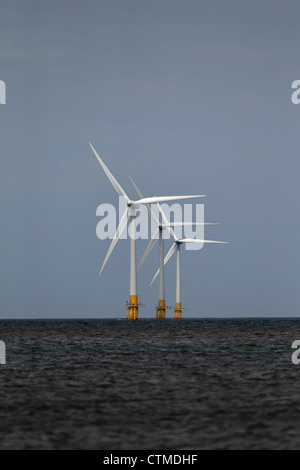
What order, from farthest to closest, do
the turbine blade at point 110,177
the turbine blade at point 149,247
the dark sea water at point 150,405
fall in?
1. the turbine blade at point 149,247
2. the turbine blade at point 110,177
3. the dark sea water at point 150,405

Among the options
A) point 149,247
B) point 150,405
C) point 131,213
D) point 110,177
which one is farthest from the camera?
point 149,247

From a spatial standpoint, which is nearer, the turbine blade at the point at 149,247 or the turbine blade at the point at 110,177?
the turbine blade at the point at 110,177

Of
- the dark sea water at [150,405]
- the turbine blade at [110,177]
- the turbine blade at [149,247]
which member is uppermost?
the turbine blade at [110,177]

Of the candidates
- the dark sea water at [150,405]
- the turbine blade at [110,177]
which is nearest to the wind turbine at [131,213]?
the turbine blade at [110,177]

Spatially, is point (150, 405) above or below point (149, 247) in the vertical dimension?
below

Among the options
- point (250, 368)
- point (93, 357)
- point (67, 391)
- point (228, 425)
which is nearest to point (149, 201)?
point (93, 357)

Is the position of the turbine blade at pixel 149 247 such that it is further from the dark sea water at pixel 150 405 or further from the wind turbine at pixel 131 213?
the dark sea water at pixel 150 405

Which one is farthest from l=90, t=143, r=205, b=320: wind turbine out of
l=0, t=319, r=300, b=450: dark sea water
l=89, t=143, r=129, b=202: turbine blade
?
l=0, t=319, r=300, b=450: dark sea water

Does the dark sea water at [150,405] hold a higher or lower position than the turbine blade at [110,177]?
lower

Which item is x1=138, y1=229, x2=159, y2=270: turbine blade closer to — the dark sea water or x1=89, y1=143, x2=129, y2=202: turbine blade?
x1=89, y1=143, x2=129, y2=202: turbine blade

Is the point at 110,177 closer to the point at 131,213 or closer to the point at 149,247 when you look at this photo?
the point at 131,213

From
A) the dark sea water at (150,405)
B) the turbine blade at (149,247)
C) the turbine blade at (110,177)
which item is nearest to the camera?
the dark sea water at (150,405)

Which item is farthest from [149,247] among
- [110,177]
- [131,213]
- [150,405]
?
[150,405]
